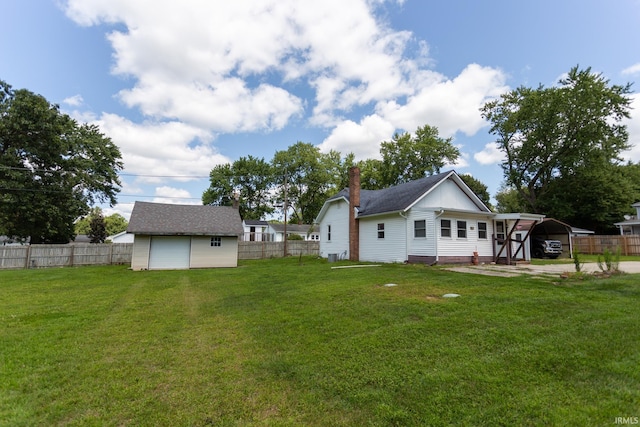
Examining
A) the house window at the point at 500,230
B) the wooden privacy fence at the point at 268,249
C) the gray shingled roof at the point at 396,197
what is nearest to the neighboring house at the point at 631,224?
the house window at the point at 500,230

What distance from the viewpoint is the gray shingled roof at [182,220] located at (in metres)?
17.4

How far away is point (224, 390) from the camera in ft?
10.5

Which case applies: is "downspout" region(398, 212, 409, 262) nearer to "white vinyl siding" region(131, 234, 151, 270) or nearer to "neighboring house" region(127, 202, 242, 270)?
"neighboring house" region(127, 202, 242, 270)

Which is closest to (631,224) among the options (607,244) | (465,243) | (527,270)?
(607,244)

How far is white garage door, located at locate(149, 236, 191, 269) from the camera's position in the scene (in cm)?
1764

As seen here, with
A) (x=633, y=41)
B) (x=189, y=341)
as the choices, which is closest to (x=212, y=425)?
(x=189, y=341)

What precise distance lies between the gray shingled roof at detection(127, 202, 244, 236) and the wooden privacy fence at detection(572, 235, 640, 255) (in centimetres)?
2678

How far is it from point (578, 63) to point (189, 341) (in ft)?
130

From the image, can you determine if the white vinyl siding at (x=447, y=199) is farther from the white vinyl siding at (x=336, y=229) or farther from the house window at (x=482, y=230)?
the white vinyl siding at (x=336, y=229)

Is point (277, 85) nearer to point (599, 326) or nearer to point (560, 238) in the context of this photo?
point (599, 326)

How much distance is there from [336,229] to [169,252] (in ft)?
35.5

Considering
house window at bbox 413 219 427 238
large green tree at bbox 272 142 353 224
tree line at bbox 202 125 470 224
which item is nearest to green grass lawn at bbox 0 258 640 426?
house window at bbox 413 219 427 238

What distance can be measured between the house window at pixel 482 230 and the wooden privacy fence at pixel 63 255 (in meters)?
22.2

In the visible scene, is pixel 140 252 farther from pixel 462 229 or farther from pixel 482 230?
pixel 482 230
